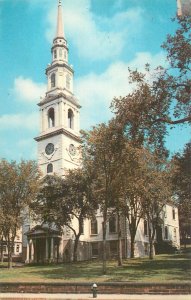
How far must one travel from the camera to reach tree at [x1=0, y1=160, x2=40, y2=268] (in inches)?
1618

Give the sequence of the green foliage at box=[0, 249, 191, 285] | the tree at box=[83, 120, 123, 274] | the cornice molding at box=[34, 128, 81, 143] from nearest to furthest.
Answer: the green foliage at box=[0, 249, 191, 285] → the tree at box=[83, 120, 123, 274] → the cornice molding at box=[34, 128, 81, 143]

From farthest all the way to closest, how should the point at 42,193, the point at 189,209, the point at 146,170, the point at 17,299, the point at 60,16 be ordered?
the point at 60,16, the point at 42,193, the point at 189,209, the point at 146,170, the point at 17,299

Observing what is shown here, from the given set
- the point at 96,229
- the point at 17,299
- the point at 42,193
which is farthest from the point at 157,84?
the point at 96,229

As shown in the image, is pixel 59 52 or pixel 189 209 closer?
pixel 189 209

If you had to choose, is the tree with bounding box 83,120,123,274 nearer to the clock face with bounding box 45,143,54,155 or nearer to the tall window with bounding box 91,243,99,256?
the tall window with bounding box 91,243,99,256

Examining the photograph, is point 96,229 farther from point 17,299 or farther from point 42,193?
point 17,299

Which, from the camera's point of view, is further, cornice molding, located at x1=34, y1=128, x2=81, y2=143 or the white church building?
cornice molding, located at x1=34, y1=128, x2=81, y2=143

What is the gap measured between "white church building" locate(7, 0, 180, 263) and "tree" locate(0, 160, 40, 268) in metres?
10.6

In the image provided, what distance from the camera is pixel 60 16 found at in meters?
70.2

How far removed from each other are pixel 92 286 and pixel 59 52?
198 ft

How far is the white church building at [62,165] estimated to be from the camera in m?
55.9

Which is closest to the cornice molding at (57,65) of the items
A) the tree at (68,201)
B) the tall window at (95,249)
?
the tree at (68,201)

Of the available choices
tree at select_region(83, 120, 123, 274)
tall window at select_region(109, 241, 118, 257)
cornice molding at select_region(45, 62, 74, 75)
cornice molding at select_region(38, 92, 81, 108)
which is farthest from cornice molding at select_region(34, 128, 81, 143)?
tree at select_region(83, 120, 123, 274)

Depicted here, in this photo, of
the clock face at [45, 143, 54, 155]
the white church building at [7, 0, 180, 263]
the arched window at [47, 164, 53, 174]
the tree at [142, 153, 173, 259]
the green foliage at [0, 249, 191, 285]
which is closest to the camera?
the green foliage at [0, 249, 191, 285]
